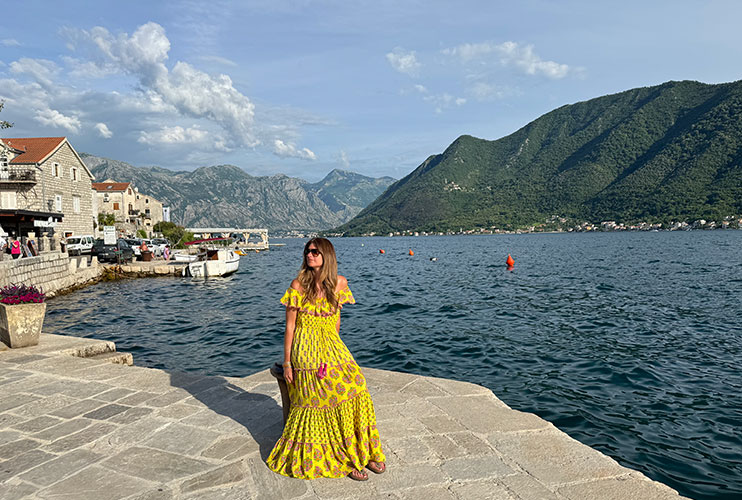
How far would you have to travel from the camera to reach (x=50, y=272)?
23.5 m

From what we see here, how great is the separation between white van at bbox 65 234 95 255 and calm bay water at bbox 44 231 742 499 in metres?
12.6

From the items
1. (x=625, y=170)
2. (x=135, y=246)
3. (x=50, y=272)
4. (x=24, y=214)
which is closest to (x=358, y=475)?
(x=50, y=272)

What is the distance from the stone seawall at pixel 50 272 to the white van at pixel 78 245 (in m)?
7.22

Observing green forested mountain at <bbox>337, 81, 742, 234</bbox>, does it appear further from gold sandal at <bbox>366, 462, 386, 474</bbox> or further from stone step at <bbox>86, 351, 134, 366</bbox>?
gold sandal at <bbox>366, 462, 386, 474</bbox>

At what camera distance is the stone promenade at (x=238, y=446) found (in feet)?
11.3

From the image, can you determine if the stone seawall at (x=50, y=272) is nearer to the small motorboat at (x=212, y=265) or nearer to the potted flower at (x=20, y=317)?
the small motorboat at (x=212, y=265)

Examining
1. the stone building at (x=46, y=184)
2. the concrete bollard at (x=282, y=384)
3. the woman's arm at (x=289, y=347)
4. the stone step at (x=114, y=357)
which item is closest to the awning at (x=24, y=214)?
the stone building at (x=46, y=184)

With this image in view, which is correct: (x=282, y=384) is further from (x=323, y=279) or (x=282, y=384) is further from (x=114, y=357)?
(x=114, y=357)

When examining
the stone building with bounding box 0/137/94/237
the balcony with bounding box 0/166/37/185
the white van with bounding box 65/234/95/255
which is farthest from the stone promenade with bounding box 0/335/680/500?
the balcony with bounding box 0/166/37/185

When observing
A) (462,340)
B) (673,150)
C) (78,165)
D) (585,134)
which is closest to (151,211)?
(78,165)

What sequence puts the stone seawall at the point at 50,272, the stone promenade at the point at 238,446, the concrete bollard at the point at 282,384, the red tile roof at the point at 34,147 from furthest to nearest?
the red tile roof at the point at 34,147 → the stone seawall at the point at 50,272 → the concrete bollard at the point at 282,384 → the stone promenade at the point at 238,446

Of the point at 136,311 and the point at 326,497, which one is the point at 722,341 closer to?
the point at 326,497

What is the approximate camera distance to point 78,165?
46281 mm

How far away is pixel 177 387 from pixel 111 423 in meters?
1.26
